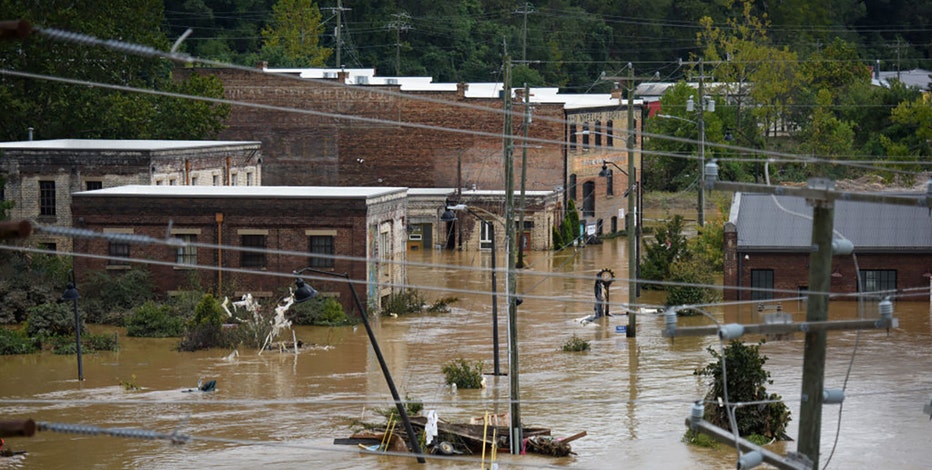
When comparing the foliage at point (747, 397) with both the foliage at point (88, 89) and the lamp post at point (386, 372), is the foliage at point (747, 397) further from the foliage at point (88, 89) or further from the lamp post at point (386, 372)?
the foliage at point (88, 89)

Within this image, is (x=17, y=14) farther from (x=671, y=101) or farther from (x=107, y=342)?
(x=671, y=101)

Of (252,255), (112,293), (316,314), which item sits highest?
(252,255)

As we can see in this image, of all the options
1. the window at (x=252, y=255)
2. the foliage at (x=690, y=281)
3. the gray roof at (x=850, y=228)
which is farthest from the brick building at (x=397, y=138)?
the window at (x=252, y=255)

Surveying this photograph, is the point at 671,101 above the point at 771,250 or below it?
above

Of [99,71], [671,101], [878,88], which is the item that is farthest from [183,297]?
[878,88]

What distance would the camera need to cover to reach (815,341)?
49.2 feet

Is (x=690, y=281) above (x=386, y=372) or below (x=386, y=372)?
above

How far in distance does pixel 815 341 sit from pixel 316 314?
102ft

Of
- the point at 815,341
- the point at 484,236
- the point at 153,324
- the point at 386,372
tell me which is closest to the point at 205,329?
the point at 153,324

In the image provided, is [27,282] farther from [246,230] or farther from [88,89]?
[88,89]

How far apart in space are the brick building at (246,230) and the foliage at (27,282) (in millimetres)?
1304

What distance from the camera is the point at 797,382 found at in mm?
34656

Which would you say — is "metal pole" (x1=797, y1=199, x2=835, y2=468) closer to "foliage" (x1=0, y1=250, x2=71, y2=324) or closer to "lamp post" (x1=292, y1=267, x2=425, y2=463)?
"lamp post" (x1=292, y1=267, x2=425, y2=463)

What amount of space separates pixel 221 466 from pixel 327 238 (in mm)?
19381
